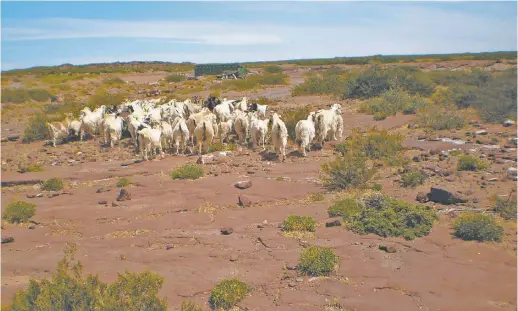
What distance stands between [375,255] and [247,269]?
212 centimetres

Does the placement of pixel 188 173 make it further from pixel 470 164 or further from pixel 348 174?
pixel 470 164

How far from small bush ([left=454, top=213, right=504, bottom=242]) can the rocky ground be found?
0.50 ft

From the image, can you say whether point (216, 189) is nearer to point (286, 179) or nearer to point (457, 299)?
point (286, 179)

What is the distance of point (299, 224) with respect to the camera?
329 inches

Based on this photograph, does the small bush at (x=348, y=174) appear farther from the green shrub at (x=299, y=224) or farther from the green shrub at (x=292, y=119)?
the green shrub at (x=292, y=119)

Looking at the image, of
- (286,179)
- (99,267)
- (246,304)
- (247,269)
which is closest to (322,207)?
(286,179)

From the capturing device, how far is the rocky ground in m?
6.26

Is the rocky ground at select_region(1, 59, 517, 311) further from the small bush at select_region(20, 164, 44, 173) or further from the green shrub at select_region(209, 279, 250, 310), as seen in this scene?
the small bush at select_region(20, 164, 44, 173)

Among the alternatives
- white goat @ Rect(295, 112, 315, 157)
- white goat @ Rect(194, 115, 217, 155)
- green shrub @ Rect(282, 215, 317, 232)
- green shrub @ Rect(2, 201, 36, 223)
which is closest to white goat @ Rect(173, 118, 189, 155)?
white goat @ Rect(194, 115, 217, 155)

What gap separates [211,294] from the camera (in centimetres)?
630

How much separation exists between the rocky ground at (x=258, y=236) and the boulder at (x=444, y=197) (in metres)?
0.04

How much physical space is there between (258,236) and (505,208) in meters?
4.66

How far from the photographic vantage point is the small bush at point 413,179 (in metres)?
10.2

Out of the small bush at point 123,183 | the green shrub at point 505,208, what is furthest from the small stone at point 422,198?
the small bush at point 123,183
